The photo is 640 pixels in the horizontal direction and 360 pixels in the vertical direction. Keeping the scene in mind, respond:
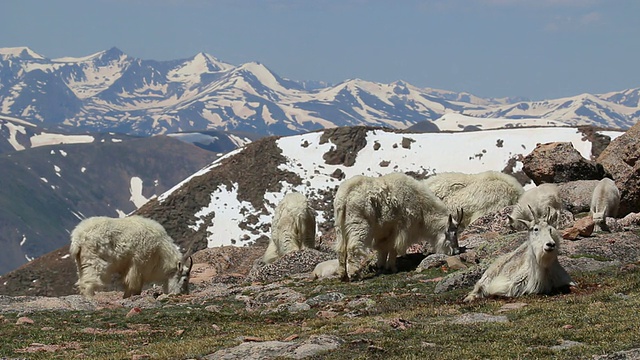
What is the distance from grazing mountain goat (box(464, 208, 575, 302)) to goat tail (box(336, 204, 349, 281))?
6035 millimetres

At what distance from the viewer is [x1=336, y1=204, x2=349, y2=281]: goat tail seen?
23578 millimetres

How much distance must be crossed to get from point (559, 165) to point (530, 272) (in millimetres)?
23794

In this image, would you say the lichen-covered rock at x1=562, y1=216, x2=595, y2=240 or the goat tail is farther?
the lichen-covered rock at x1=562, y1=216, x2=595, y2=240

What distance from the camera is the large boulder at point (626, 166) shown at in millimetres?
33594

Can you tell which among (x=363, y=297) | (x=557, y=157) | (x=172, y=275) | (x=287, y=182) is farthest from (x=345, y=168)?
(x=363, y=297)

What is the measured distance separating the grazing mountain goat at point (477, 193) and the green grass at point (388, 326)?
993cm

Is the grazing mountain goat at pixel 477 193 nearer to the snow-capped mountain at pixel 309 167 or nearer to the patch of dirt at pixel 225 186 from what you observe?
the snow-capped mountain at pixel 309 167

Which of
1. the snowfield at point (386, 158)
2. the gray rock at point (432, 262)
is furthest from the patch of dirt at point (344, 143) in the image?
the gray rock at point (432, 262)

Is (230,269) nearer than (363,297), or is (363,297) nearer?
(363,297)

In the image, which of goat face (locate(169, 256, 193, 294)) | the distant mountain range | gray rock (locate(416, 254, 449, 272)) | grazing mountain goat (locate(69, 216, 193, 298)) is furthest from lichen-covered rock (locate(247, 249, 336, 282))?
the distant mountain range

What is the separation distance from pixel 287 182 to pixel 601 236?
10011 centimetres

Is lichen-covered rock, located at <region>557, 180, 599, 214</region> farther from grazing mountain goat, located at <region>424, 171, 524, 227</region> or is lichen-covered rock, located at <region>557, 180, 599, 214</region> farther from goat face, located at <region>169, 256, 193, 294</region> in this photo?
goat face, located at <region>169, 256, 193, 294</region>

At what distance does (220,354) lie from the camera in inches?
536

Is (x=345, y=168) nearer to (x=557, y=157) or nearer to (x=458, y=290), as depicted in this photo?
(x=557, y=157)
